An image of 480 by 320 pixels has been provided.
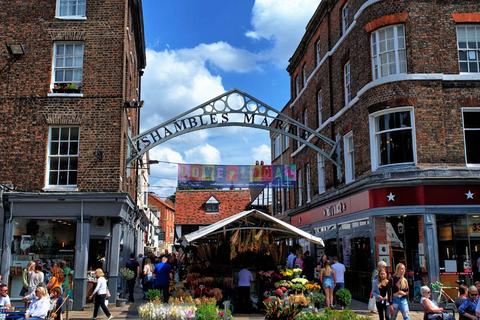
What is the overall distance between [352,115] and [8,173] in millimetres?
13028

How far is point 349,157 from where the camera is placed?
20.9m

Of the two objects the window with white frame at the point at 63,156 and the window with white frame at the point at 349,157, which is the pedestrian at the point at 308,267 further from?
the window with white frame at the point at 63,156

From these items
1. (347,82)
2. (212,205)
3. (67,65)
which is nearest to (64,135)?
(67,65)

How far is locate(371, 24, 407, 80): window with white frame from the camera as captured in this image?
1720cm

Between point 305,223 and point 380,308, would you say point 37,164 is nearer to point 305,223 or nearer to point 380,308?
point 380,308

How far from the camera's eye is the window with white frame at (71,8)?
60.2ft

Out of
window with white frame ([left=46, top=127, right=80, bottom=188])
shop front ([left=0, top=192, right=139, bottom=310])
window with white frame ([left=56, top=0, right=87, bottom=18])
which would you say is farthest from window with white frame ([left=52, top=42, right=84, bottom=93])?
shop front ([left=0, top=192, right=139, bottom=310])

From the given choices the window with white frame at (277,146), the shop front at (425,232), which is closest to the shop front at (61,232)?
the shop front at (425,232)

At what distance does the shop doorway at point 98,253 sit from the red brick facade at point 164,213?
4831 centimetres

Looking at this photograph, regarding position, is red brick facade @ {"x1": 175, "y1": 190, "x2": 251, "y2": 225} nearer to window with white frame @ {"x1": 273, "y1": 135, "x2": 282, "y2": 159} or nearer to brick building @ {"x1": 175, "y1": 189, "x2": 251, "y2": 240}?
brick building @ {"x1": 175, "y1": 189, "x2": 251, "y2": 240}

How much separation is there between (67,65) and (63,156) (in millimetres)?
3409

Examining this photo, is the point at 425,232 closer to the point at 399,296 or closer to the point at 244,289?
the point at 399,296

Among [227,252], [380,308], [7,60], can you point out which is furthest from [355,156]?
[7,60]

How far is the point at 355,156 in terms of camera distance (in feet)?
63.5
